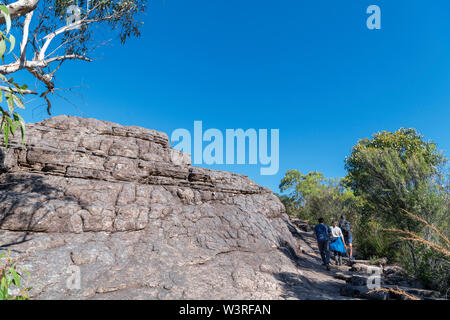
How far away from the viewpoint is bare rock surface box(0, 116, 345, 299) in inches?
240

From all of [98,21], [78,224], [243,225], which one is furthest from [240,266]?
[98,21]

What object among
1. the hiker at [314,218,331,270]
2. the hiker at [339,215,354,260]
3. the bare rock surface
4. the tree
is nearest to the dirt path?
the bare rock surface

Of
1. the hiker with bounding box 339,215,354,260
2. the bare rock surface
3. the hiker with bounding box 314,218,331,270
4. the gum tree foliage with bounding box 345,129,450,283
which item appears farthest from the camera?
the hiker with bounding box 339,215,354,260

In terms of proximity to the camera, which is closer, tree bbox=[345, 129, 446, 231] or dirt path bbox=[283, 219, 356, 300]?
dirt path bbox=[283, 219, 356, 300]

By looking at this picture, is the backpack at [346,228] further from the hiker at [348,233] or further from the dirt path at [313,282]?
the dirt path at [313,282]

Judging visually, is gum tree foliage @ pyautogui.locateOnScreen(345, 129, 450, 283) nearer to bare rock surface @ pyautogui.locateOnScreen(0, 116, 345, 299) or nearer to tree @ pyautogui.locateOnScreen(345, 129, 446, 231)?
tree @ pyautogui.locateOnScreen(345, 129, 446, 231)

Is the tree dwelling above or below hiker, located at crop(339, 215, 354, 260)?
above

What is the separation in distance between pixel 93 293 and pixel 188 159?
8.89m

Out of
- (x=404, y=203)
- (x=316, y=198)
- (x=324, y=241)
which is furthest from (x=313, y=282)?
(x=316, y=198)

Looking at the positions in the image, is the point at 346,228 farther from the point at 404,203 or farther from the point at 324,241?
the point at 404,203

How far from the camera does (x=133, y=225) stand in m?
8.14
